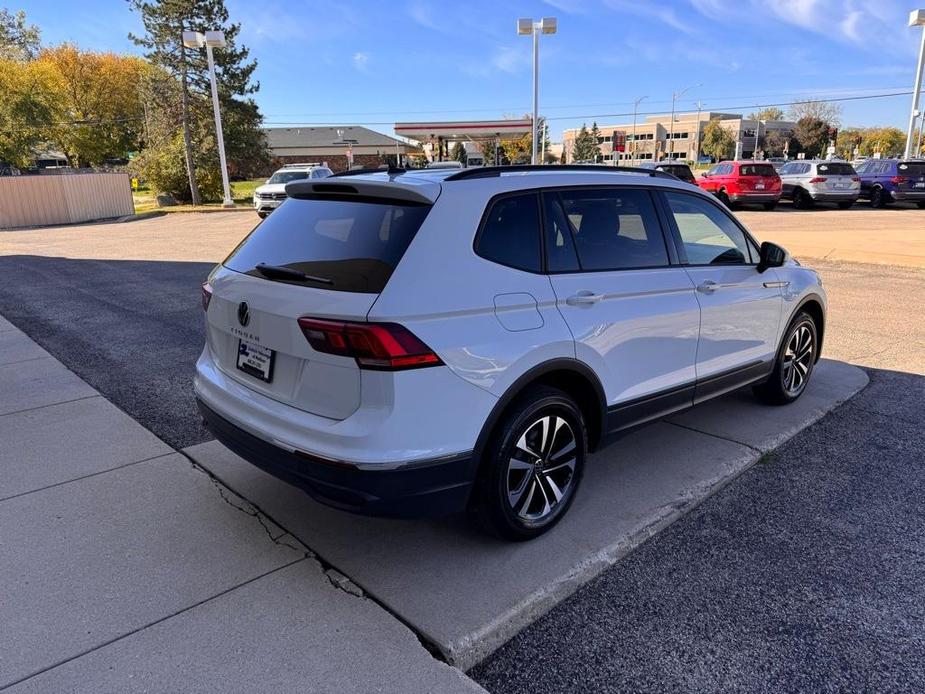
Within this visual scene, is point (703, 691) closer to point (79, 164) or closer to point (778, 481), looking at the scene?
point (778, 481)

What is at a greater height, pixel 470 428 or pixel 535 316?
pixel 535 316

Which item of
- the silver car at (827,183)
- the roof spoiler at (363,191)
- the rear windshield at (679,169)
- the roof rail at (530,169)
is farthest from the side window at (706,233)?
the silver car at (827,183)

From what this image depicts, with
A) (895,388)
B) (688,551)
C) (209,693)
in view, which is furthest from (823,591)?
(895,388)

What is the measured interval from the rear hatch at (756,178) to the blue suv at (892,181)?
5.01 m

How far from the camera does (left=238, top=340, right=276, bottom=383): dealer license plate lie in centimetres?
297

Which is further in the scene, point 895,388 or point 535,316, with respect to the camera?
point 895,388

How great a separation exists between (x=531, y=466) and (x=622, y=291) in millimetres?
1051

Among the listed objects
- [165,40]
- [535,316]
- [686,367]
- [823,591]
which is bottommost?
[823,591]

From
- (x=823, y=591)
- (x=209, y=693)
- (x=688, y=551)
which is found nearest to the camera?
(x=209, y=693)

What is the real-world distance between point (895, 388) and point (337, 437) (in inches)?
200

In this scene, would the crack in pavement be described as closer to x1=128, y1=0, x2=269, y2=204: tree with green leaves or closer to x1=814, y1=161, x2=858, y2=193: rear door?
x1=814, y1=161, x2=858, y2=193: rear door

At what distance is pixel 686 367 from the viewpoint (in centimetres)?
396

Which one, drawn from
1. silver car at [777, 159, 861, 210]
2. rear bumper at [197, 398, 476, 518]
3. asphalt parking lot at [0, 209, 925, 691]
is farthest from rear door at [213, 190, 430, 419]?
silver car at [777, 159, 861, 210]

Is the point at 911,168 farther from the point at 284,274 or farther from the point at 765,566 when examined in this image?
the point at 284,274
